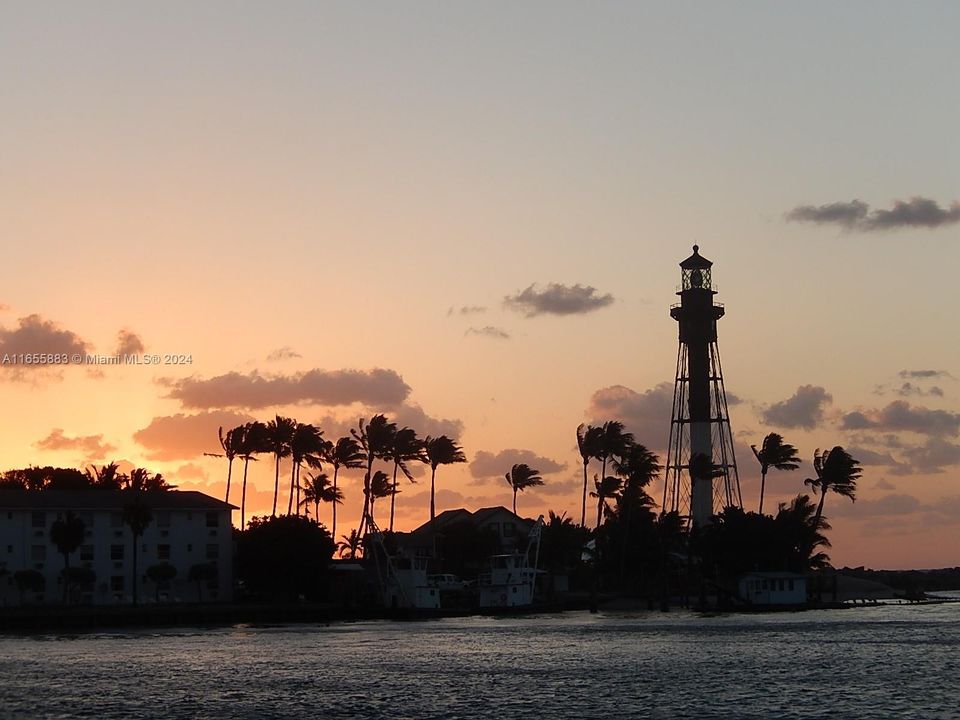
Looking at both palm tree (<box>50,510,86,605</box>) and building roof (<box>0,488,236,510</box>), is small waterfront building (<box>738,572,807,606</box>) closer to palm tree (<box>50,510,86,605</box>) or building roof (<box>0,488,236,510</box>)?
building roof (<box>0,488,236,510</box>)

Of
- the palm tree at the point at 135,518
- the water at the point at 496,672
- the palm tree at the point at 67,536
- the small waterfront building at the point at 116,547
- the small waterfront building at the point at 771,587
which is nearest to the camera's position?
the water at the point at 496,672

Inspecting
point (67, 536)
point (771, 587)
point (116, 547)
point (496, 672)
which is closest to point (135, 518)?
point (67, 536)

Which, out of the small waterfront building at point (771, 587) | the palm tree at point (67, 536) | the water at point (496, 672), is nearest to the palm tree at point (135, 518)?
the palm tree at point (67, 536)

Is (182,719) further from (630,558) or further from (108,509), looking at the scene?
(630,558)

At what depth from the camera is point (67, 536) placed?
139 meters

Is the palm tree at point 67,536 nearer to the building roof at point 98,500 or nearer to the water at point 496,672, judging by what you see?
the building roof at point 98,500

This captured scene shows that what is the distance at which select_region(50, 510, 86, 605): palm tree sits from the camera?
13888 centimetres

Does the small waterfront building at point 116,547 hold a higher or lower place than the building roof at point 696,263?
lower

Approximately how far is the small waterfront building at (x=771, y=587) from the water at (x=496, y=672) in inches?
1073

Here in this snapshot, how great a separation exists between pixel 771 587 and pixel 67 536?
237 ft

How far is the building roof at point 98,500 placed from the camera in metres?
146

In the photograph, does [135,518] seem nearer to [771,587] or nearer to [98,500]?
[98,500]

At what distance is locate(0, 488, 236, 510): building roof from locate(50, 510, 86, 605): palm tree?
483 centimetres

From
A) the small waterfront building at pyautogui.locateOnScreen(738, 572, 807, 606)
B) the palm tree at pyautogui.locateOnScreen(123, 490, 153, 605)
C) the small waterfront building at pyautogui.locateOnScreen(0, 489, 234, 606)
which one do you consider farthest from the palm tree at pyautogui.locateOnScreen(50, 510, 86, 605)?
the small waterfront building at pyautogui.locateOnScreen(738, 572, 807, 606)
